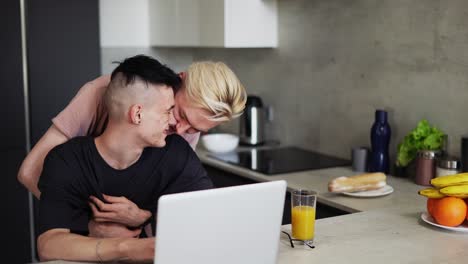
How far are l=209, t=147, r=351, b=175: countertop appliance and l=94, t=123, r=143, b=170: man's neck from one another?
106 cm

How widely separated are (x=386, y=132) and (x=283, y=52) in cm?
97

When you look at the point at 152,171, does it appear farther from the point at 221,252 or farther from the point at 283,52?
the point at 283,52

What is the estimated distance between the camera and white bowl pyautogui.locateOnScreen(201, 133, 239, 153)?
3.38m

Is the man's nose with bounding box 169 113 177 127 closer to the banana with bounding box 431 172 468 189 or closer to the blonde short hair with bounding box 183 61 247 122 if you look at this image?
the blonde short hair with bounding box 183 61 247 122

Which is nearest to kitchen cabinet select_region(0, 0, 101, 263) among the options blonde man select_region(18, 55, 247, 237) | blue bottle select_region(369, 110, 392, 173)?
blonde man select_region(18, 55, 247, 237)

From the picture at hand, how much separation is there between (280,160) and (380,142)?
556 millimetres

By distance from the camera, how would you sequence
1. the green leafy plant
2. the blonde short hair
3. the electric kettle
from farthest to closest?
the electric kettle, the green leafy plant, the blonde short hair

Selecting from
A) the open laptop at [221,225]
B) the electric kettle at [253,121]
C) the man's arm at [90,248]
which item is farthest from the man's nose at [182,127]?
the electric kettle at [253,121]

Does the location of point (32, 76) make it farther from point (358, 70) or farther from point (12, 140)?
point (358, 70)

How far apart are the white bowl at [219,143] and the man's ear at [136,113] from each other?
1576 millimetres

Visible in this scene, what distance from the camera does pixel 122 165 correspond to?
1910mm

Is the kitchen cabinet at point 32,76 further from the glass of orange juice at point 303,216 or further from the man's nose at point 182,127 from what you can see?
the glass of orange juice at point 303,216

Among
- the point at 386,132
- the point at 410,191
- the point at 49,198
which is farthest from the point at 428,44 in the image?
the point at 49,198

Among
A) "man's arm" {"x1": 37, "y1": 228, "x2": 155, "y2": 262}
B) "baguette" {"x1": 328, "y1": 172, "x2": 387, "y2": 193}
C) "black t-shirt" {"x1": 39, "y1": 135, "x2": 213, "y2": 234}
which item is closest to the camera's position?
"man's arm" {"x1": 37, "y1": 228, "x2": 155, "y2": 262}
